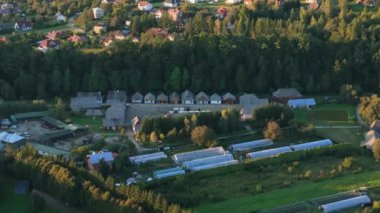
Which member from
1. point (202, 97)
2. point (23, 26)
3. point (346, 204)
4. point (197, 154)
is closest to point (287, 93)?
point (202, 97)

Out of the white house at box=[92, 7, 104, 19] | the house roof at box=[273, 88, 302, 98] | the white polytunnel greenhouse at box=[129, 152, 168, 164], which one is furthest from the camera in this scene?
the white house at box=[92, 7, 104, 19]

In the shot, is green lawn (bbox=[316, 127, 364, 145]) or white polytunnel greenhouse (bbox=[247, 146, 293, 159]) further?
green lawn (bbox=[316, 127, 364, 145])

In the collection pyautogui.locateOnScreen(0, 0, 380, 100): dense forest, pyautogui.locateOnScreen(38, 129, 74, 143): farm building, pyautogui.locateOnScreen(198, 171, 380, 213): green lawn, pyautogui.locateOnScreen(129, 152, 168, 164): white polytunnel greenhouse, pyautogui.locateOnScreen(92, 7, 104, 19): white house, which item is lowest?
pyautogui.locateOnScreen(198, 171, 380, 213): green lawn

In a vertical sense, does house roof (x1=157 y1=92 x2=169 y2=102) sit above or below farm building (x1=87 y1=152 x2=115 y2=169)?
above

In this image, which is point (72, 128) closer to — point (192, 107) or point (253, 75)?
point (192, 107)

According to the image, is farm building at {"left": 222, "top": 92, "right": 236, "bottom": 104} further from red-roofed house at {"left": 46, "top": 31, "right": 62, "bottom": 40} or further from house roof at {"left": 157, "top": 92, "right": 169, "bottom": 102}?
red-roofed house at {"left": 46, "top": 31, "right": 62, "bottom": 40}

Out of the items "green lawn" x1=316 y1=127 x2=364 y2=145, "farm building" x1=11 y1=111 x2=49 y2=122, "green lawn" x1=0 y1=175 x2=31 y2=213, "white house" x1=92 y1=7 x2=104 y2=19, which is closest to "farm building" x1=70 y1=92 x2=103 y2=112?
"farm building" x1=11 y1=111 x2=49 y2=122
